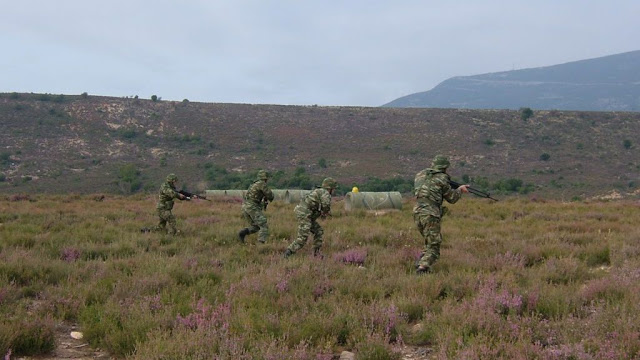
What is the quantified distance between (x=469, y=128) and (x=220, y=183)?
100 ft

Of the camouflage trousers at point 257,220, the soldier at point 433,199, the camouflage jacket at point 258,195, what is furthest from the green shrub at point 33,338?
the camouflage jacket at point 258,195

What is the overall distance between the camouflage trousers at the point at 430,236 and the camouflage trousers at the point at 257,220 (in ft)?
12.5

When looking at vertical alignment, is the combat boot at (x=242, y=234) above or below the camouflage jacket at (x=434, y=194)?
below

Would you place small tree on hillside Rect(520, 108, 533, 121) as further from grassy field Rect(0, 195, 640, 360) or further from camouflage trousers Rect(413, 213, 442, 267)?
camouflage trousers Rect(413, 213, 442, 267)

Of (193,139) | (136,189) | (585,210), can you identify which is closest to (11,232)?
(585,210)

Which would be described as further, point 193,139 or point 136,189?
point 193,139

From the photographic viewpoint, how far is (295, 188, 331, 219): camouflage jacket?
967cm

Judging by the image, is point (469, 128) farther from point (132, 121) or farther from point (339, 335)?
point (339, 335)

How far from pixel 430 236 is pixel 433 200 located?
0.59 m

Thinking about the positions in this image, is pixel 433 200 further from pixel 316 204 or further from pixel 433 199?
pixel 316 204

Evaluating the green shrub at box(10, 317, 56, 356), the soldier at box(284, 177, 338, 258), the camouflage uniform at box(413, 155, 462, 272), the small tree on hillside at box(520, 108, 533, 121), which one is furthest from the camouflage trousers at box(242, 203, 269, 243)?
the small tree on hillside at box(520, 108, 533, 121)

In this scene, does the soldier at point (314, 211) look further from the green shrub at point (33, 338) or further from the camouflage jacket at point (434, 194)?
the green shrub at point (33, 338)

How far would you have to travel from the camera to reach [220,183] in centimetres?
4047

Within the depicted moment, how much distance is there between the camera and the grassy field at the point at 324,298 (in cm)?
455
